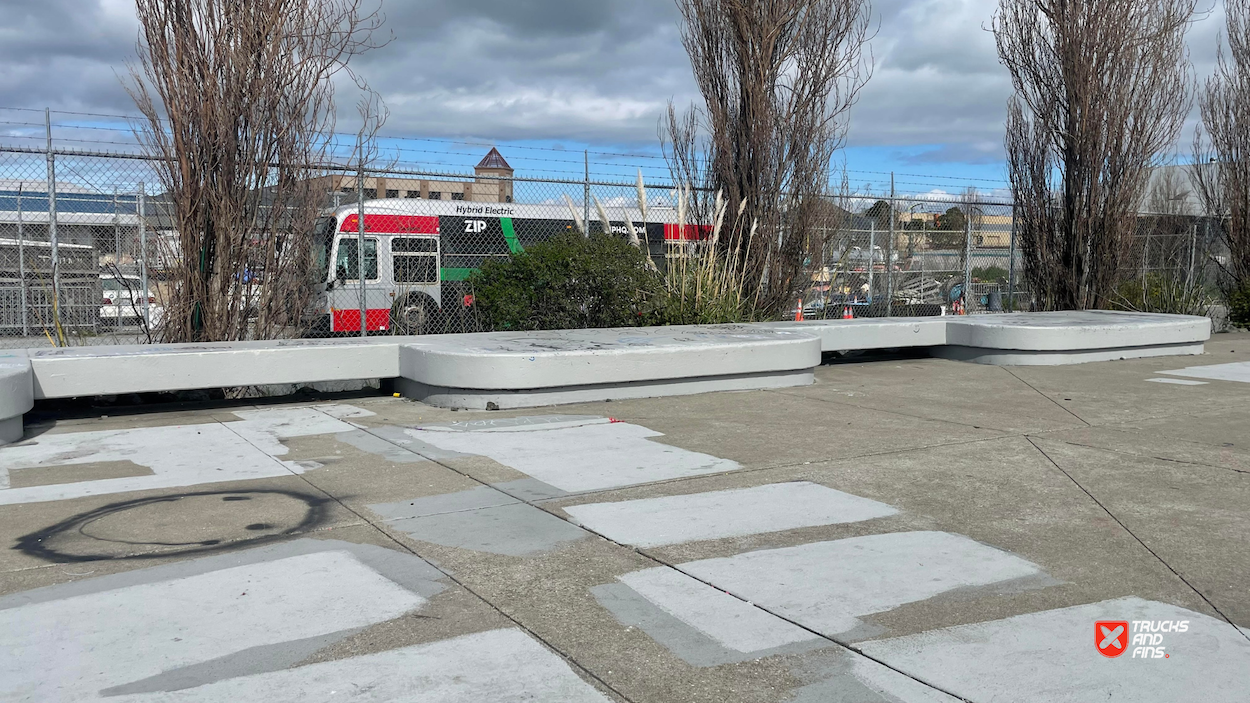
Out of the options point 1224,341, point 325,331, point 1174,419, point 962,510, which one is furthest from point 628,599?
point 1224,341

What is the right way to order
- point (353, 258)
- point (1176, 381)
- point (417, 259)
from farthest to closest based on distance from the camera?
point (417, 259)
point (353, 258)
point (1176, 381)

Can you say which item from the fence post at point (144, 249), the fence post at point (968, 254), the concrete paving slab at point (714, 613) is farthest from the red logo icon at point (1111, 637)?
the fence post at point (968, 254)

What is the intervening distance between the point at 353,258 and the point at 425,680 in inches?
554

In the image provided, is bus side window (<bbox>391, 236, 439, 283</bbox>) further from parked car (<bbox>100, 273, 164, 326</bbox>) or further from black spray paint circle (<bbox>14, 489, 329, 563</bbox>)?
black spray paint circle (<bbox>14, 489, 329, 563</bbox>)

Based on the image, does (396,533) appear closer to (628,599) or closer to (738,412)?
(628,599)

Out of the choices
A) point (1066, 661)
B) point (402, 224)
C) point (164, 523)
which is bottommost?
point (1066, 661)

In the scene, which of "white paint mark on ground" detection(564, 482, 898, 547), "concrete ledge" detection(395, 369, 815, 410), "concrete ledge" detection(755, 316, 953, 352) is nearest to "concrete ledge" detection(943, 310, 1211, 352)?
"concrete ledge" detection(755, 316, 953, 352)

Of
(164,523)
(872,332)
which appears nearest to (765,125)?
(872,332)

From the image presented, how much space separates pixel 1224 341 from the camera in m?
15.2

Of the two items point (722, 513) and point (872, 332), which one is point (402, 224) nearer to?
point (872, 332)

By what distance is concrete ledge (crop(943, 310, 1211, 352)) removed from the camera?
11320mm

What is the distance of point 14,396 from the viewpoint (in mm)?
6367

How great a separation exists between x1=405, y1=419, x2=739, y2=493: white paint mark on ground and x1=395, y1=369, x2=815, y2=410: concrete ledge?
82 centimetres

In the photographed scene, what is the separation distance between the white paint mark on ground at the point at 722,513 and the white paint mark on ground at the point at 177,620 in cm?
124
